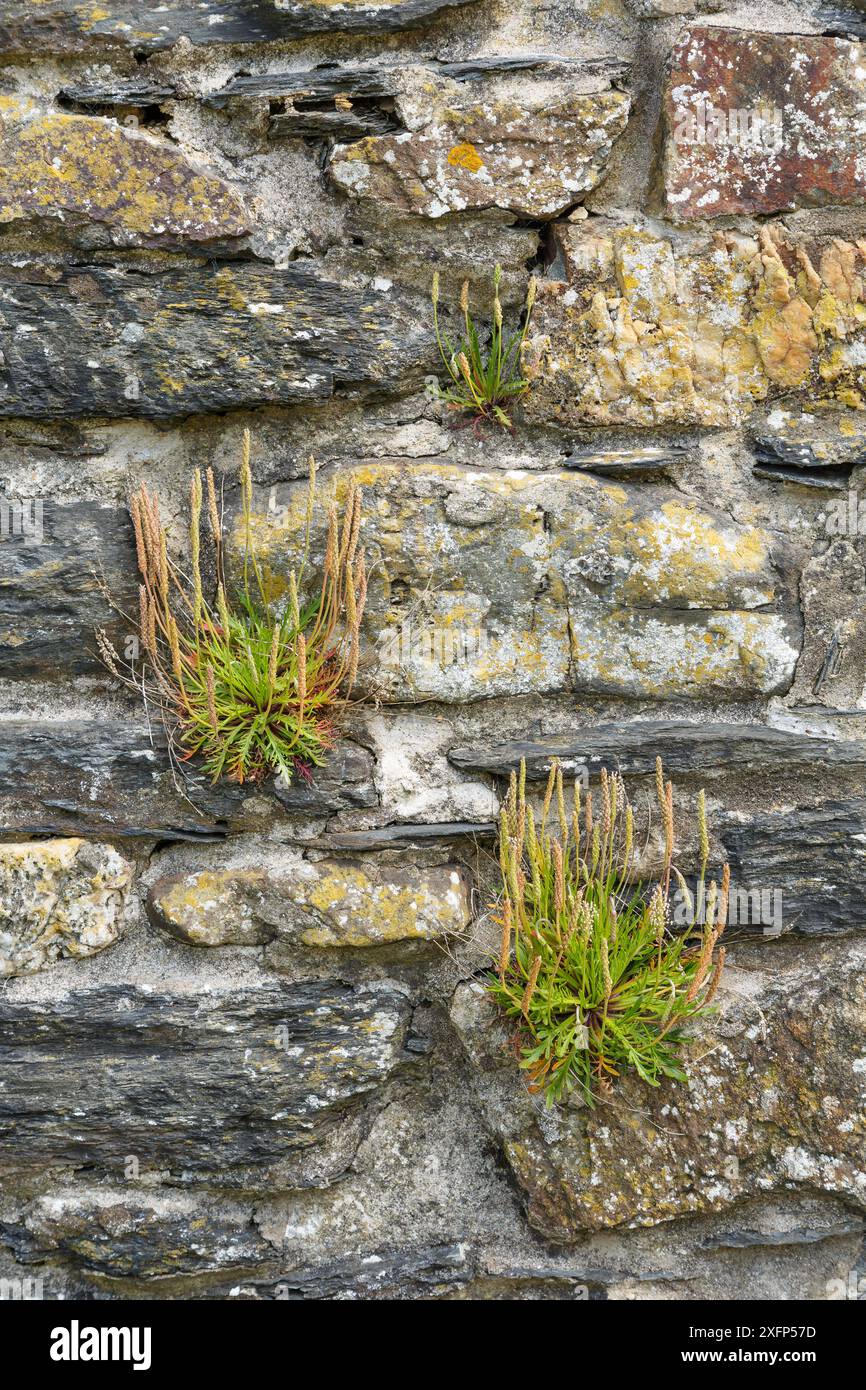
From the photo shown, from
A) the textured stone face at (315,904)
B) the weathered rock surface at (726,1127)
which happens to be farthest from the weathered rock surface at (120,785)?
the weathered rock surface at (726,1127)

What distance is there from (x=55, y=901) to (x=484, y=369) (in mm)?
1675

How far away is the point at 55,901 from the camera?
271cm

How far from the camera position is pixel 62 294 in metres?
2.66

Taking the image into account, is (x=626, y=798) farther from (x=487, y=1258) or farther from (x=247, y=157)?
(x=247, y=157)

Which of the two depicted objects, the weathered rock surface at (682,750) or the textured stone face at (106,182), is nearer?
the textured stone face at (106,182)

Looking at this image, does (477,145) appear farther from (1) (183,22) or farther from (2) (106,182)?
(2) (106,182)

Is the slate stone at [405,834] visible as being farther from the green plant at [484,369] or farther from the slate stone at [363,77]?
the slate stone at [363,77]

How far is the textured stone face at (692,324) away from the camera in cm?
268

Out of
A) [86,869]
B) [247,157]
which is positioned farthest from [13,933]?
[247,157]

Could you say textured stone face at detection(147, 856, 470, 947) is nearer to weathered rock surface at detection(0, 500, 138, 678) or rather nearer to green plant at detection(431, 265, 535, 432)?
weathered rock surface at detection(0, 500, 138, 678)

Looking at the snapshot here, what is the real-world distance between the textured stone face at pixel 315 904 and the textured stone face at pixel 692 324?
1.25 m

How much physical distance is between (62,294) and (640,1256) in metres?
2.71

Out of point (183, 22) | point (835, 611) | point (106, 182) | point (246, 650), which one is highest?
point (183, 22)

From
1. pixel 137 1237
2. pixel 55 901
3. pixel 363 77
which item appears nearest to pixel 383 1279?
pixel 137 1237
